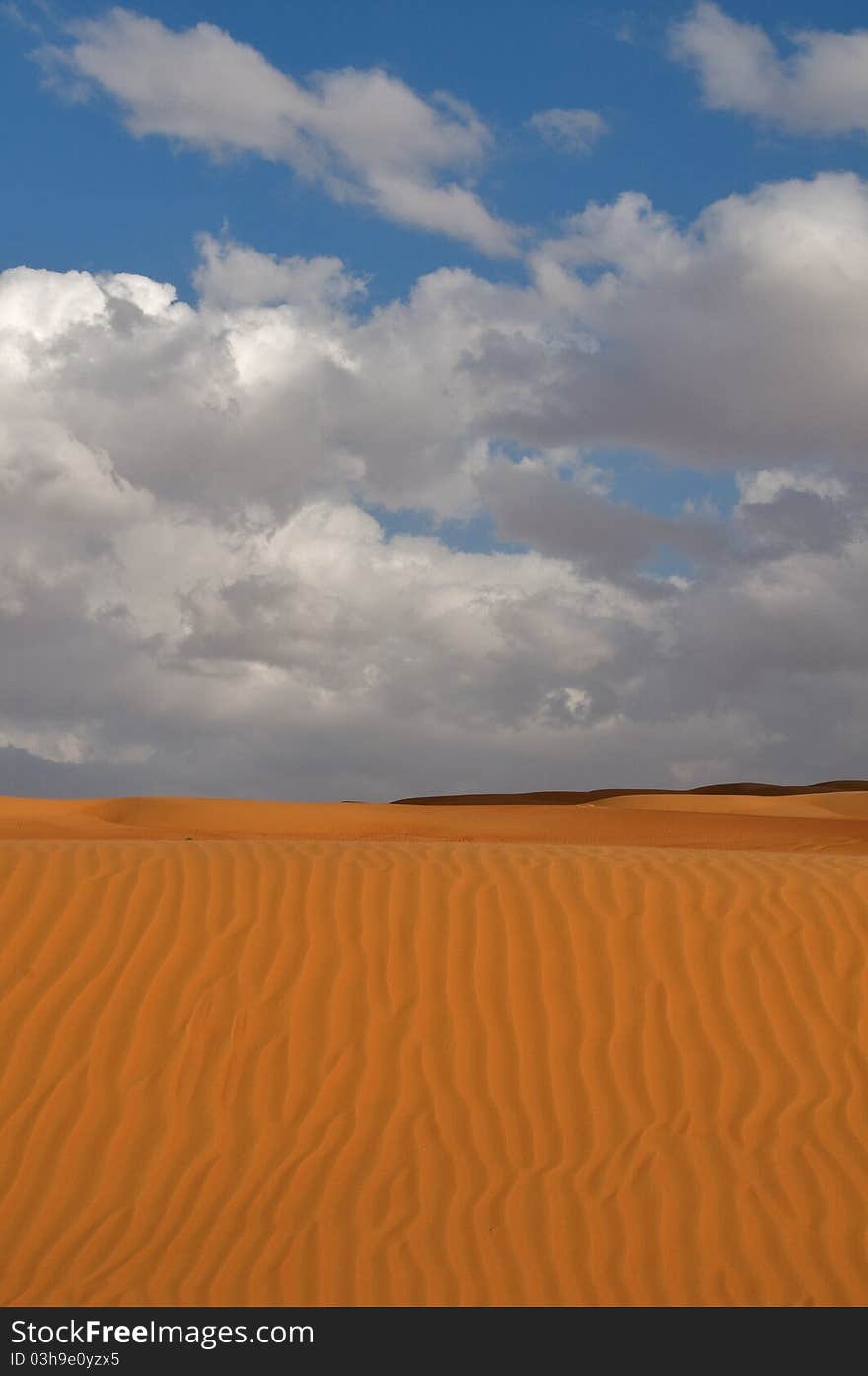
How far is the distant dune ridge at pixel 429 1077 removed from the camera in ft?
19.6

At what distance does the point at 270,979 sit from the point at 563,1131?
2.15 m

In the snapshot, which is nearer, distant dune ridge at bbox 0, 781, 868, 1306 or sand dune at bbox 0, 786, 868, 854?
distant dune ridge at bbox 0, 781, 868, 1306

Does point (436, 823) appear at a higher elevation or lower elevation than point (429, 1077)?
higher

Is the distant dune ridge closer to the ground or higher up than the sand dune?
closer to the ground

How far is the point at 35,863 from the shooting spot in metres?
9.48

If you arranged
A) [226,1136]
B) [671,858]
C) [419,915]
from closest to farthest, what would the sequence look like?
[226,1136]
[419,915]
[671,858]

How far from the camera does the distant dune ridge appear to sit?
19.6 feet

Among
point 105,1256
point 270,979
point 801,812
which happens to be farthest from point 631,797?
point 105,1256

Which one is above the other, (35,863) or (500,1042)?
(35,863)

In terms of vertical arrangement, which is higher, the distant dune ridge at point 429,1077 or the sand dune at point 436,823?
the sand dune at point 436,823

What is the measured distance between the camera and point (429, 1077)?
23.8 ft

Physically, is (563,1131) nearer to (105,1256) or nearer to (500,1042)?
(500,1042)

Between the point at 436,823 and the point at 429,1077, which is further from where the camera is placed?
the point at 436,823

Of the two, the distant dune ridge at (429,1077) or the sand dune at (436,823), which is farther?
the sand dune at (436,823)
